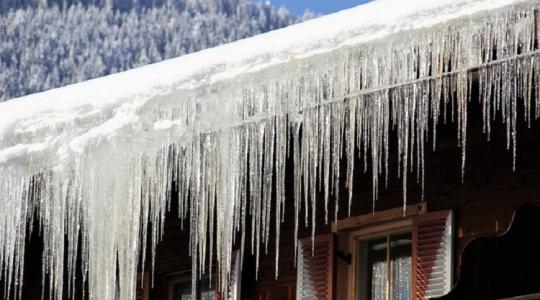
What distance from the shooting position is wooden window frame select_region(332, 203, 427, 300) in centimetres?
1255

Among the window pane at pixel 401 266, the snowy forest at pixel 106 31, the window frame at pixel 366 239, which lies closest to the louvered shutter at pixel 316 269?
the window frame at pixel 366 239

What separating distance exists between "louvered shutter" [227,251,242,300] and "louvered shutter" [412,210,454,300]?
1640 millimetres

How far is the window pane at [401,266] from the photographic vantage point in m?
12.5

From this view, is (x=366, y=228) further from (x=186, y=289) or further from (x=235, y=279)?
(x=186, y=289)

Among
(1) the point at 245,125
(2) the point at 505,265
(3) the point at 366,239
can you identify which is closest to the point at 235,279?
(3) the point at 366,239

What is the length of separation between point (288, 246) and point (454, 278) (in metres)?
1.61

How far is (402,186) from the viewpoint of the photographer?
495 inches

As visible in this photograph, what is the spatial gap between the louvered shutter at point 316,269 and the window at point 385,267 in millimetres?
199

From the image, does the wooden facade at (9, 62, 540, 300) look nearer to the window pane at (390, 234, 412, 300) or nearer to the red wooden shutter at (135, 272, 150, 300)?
the window pane at (390, 234, 412, 300)

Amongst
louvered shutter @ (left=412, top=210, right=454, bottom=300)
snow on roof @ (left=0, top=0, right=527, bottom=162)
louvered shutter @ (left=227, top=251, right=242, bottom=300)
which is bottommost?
louvered shutter @ (left=412, top=210, right=454, bottom=300)

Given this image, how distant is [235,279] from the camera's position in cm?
1364

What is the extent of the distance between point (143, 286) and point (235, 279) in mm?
993

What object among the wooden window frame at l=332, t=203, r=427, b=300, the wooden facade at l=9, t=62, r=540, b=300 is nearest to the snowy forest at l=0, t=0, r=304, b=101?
the wooden facade at l=9, t=62, r=540, b=300

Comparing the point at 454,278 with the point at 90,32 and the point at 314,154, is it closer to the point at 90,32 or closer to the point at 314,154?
the point at 314,154
